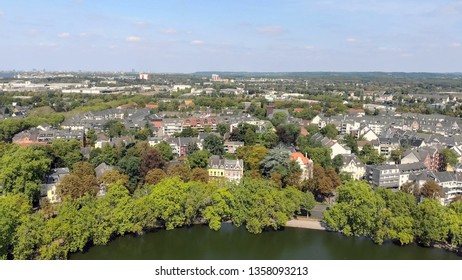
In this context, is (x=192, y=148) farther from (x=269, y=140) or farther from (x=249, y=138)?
(x=269, y=140)

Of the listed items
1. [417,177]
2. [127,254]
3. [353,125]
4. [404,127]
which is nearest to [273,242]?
[127,254]

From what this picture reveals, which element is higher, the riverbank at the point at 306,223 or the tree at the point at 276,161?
the tree at the point at 276,161

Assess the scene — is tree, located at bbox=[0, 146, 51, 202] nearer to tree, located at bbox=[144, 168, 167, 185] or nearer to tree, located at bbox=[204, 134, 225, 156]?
tree, located at bbox=[144, 168, 167, 185]

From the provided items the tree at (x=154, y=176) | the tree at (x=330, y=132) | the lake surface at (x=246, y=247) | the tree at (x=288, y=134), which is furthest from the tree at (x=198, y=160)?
the tree at (x=330, y=132)

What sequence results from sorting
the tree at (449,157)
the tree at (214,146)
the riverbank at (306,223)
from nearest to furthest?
the riverbank at (306,223)
the tree at (449,157)
the tree at (214,146)

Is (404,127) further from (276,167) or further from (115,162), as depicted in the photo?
(115,162)

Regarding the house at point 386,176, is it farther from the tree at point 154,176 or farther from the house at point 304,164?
the tree at point 154,176

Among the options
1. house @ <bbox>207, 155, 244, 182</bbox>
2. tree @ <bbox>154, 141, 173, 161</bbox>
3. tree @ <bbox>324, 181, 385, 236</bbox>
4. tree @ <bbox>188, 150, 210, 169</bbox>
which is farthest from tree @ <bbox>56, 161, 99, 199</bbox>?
tree @ <bbox>324, 181, 385, 236</bbox>

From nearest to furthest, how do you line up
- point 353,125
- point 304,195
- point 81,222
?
point 81,222 < point 304,195 < point 353,125
